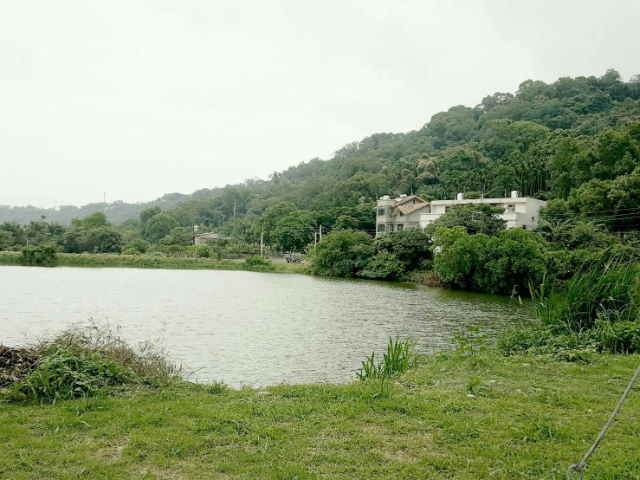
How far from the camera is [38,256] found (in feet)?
201

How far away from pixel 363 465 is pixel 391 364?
470cm

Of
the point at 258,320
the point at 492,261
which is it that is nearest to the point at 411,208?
the point at 492,261

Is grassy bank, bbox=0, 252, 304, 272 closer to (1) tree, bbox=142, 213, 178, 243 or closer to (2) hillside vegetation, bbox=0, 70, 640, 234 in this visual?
(2) hillside vegetation, bbox=0, 70, 640, 234

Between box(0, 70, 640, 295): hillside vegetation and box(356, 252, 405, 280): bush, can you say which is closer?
box(0, 70, 640, 295): hillside vegetation

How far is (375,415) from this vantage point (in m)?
5.64

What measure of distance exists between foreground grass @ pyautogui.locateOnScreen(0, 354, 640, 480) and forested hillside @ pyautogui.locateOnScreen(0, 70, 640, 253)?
4184 cm

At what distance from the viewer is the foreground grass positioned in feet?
13.8

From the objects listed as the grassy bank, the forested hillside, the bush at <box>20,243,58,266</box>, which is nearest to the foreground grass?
the forested hillside

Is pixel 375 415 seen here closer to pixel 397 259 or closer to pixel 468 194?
pixel 397 259

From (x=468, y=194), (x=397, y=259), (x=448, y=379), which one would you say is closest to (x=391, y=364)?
(x=448, y=379)

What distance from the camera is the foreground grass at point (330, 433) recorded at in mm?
4219

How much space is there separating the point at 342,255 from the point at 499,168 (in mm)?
27054

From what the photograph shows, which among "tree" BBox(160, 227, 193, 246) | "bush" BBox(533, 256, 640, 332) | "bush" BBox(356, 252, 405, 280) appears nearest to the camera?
"bush" BBox(533, 256, 640, 332)

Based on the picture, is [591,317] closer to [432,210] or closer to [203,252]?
[432,210]
